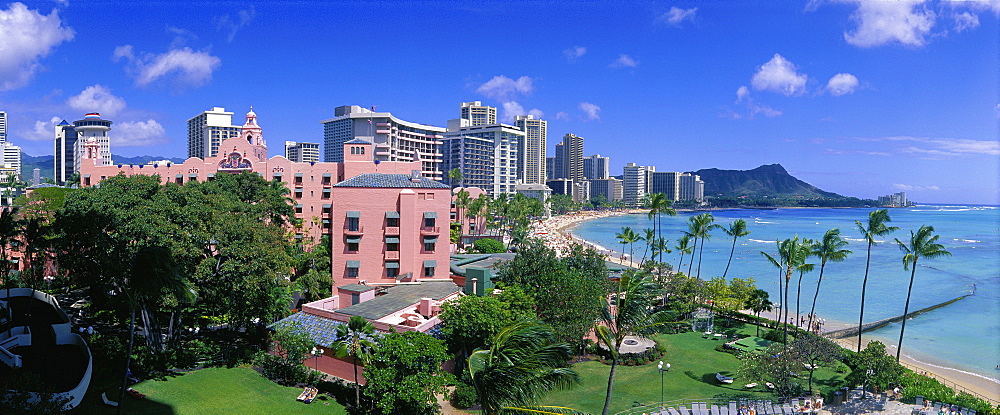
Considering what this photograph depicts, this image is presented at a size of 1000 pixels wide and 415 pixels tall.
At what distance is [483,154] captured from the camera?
160000 millimetres

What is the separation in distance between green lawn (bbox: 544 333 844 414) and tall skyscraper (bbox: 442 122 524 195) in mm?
124741

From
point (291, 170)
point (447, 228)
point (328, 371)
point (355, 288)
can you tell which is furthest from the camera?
point (291, 170)

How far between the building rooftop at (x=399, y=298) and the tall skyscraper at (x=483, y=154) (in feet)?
384

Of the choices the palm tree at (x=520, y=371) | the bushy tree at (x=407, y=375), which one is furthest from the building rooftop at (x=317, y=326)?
the palm tree at (x=520, y=371)

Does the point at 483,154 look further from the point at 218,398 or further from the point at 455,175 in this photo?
the point at 218,398

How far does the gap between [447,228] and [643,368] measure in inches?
712

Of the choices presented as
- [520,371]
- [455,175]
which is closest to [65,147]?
[455,175]

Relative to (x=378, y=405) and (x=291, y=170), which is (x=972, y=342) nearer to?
(x=378, y=405)

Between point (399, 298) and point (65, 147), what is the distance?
8430 inches

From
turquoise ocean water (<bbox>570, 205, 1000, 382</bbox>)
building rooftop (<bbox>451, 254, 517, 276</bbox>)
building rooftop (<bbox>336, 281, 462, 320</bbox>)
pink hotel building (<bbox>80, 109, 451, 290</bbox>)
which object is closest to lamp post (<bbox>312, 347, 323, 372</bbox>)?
building rooftop (<bbox>336, 281, 462, 320</bbox>)

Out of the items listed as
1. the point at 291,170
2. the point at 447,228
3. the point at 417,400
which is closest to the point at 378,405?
the point at 417,400

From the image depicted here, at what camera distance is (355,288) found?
106 ft

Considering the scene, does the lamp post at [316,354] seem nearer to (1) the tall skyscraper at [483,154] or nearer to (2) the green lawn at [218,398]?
(2) the green lawn at [218,398]

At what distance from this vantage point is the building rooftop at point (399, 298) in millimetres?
28203
